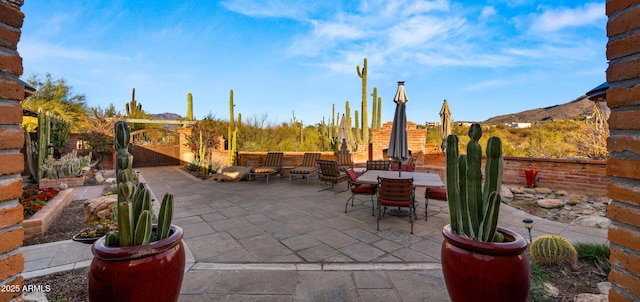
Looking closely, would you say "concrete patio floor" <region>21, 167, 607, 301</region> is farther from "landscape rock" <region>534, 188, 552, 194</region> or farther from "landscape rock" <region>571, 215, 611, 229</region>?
"landscape rock" <region>534, 188, 552, 194</region>

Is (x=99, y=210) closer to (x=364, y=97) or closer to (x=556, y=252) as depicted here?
(x=556, y=252)

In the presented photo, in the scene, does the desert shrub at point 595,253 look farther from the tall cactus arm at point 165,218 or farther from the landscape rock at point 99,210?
the landscape rock at point 99,210

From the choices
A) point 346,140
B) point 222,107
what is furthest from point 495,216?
point 222,107

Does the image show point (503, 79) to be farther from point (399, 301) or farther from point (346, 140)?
point (399, 301)

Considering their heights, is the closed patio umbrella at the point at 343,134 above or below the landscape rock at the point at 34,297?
above

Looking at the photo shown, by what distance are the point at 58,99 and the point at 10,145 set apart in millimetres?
21819

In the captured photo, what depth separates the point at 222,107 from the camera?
14102 millimetres

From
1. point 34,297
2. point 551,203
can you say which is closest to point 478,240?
point 34,297

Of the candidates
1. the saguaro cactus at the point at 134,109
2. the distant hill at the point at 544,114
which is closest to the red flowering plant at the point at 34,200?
the saguaro cactus at the point at 134,109

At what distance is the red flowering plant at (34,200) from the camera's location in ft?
12.2

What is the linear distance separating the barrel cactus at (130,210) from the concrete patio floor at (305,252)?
2.40ft

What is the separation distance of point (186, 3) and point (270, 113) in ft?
26.6

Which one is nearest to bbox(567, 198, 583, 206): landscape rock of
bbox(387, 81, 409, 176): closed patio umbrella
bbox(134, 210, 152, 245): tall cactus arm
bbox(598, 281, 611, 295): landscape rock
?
bbox(387, 81, 409, 176): closed patio umbrella

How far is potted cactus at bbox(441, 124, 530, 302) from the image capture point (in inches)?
58.3
